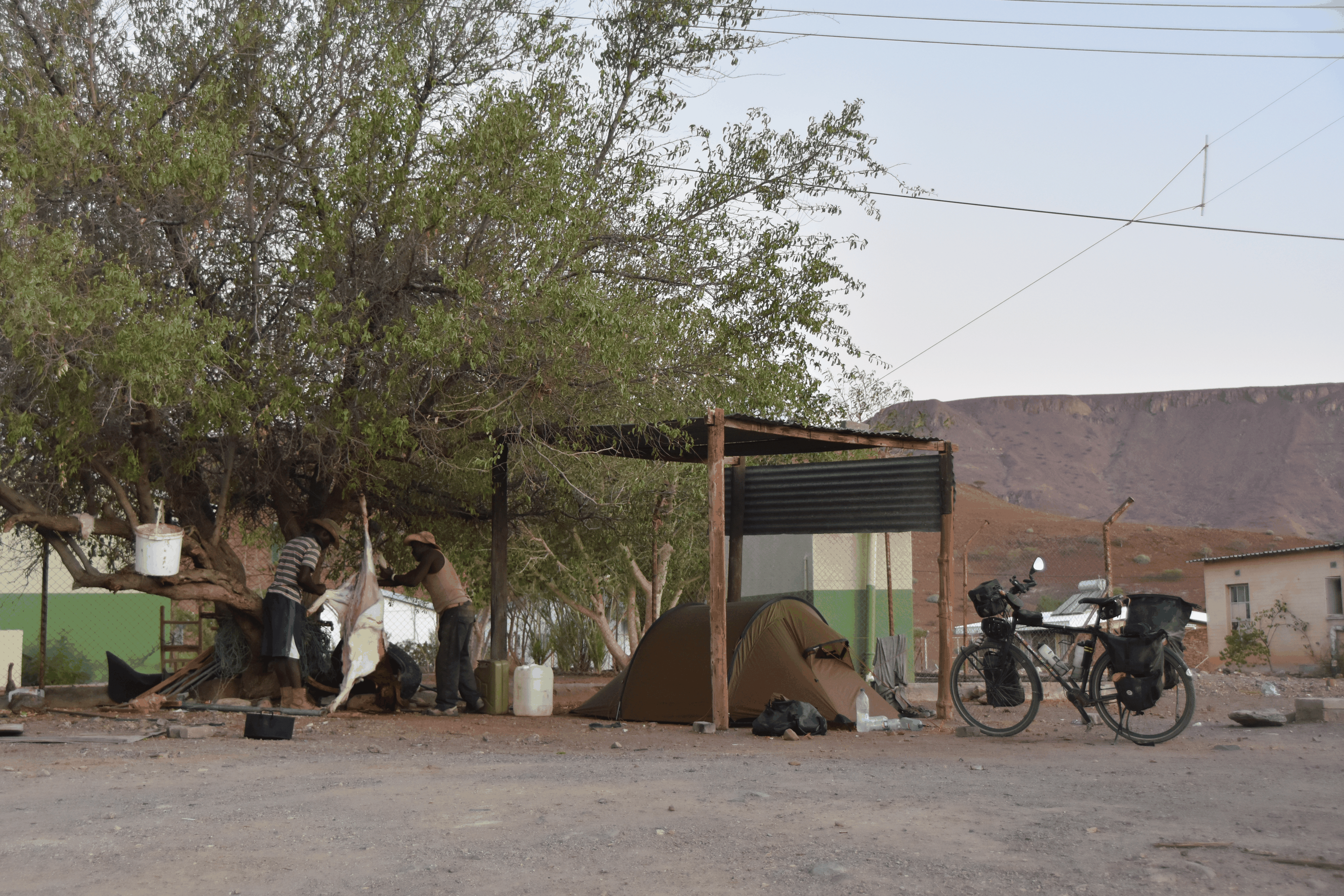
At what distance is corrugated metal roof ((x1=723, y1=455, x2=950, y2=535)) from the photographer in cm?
1156

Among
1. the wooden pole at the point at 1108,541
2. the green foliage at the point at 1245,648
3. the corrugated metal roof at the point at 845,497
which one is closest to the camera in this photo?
the corrugated metal roof at the point at 845,497

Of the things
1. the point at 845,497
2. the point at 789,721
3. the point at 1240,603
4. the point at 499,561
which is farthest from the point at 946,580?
the point at 1240,603

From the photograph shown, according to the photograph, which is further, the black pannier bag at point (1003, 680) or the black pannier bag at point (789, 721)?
the black pannier bag at point (789, 721)

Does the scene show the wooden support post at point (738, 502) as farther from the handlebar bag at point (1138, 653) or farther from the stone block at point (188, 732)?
the stone block at point (188, 732)

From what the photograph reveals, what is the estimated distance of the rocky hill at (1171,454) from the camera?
90000mm

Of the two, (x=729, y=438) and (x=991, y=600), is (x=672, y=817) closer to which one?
(x=991, y=600)

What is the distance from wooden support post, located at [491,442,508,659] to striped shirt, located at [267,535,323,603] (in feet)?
6.30

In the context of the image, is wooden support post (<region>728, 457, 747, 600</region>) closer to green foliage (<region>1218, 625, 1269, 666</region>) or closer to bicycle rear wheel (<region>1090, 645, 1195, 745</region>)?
bicycle rear wheel (<region>1090, 645, 1195, 745</region>)

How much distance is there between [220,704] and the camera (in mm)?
11188

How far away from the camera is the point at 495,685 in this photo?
12.3 metres

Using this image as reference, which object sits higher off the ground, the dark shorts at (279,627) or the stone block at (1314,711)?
the dark shorts at (279,627)

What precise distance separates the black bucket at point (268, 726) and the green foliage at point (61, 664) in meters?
11.9

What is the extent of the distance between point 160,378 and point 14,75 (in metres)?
3.12

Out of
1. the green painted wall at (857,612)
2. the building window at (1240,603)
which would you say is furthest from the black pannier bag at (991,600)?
the building window at (1240,603)
